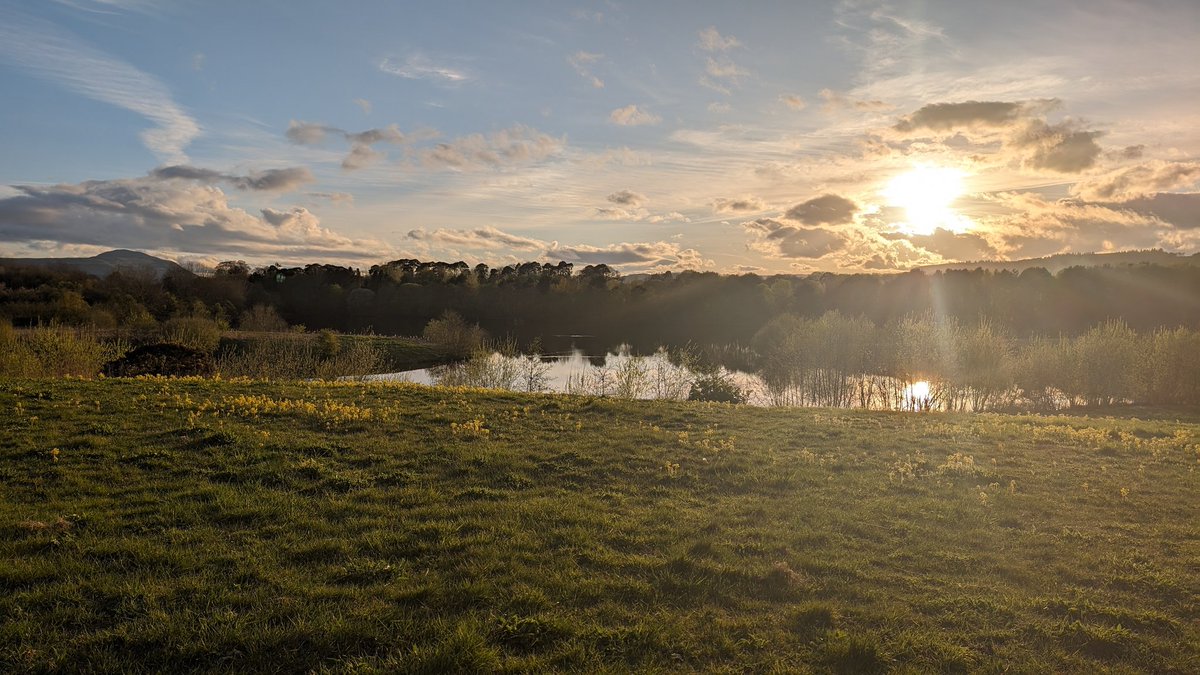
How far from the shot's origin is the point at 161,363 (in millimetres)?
26531

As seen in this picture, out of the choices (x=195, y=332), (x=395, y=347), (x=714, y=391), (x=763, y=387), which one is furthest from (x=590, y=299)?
(x=714, y=391)

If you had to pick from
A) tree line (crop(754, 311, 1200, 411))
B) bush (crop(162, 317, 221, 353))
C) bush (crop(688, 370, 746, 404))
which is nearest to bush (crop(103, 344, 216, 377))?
bush (crop(162, 317, 221, 353))

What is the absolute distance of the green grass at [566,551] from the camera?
5.44m

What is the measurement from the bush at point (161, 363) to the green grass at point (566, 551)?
13.6m

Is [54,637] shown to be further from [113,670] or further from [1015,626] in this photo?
[1015,626]

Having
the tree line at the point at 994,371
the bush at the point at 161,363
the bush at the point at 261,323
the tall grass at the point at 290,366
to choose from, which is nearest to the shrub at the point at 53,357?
the bush at the point at 161,363

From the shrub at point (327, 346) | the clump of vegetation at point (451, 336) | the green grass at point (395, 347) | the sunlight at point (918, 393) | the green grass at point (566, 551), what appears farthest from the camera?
the clump of vegetation at point (451, 336)

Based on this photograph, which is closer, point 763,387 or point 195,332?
point 763,387

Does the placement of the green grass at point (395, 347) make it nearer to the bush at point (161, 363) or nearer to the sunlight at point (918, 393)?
the bush at point (161, 363)

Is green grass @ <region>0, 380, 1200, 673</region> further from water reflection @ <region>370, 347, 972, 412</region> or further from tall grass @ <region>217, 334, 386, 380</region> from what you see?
tall grass @ <region>217, 334, 386, 380</region>

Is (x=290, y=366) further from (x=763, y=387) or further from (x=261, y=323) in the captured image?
(x=261, y=323)

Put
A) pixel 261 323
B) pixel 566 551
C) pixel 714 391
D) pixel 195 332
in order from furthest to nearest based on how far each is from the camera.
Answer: pixel 261 323, pixel 195 332, pixel 714 391, pixel 566 551

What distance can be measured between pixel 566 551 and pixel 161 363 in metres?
26.6

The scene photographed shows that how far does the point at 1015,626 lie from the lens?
242 inches
